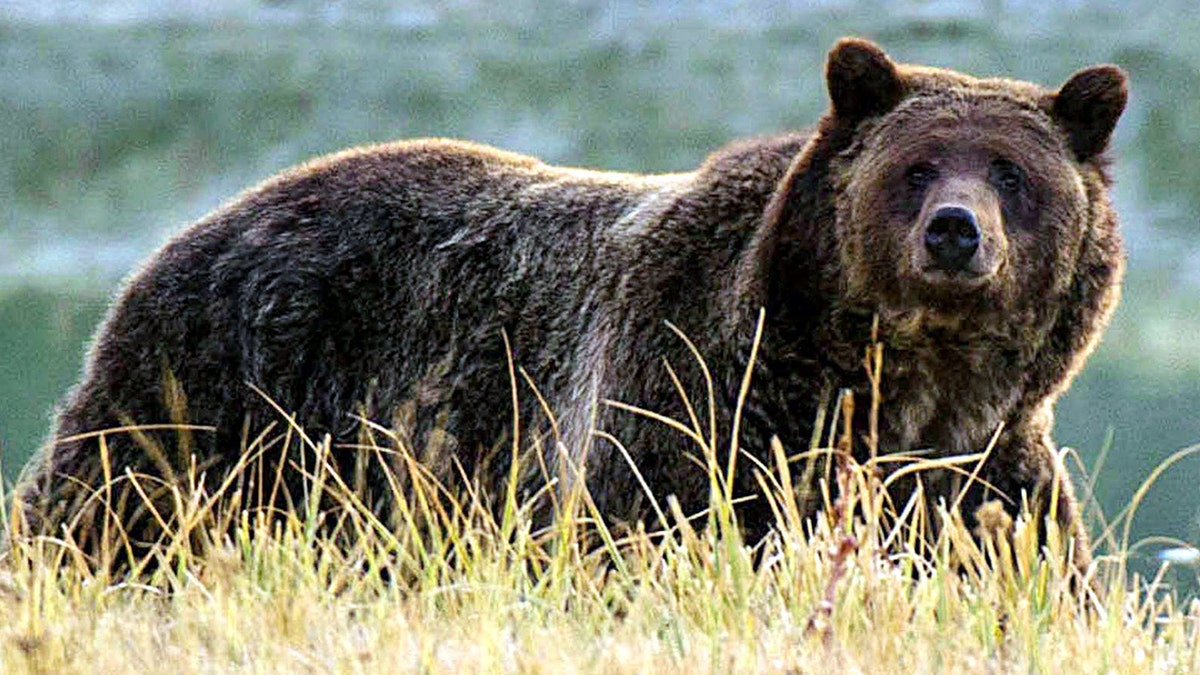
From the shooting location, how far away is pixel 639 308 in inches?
279

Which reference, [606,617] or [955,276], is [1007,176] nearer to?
[955,276]

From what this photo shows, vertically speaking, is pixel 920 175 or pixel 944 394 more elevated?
pixel 920 175

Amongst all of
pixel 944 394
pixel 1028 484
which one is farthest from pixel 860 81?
pixel 1028 484

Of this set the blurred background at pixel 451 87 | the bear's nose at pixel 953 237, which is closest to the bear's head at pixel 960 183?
the bear's nose at pixel 953 237

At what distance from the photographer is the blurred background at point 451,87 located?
37562mm

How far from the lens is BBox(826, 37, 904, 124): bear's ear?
274 inches

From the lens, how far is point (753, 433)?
6.83 meters

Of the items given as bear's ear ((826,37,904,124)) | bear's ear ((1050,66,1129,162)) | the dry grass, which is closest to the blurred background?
bear's ear ((1050,66,1129,162))

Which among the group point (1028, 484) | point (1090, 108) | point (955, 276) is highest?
point (1090, 108)

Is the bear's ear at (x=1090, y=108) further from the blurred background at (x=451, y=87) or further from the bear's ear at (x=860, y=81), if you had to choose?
the blurred background at (x=451, y=87)

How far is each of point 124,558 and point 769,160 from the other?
233cm

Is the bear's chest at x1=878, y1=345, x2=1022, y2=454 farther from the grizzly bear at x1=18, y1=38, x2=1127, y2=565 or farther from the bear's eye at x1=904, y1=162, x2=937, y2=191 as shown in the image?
the bear's eye at x1=904, y1=162, x2=937, y2=191

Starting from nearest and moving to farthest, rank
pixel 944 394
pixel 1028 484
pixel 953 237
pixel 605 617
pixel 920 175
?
pixel 605 617 → pixel 953 237 → pixel 920 175 → pixel 944 394 → pixel 1028 484

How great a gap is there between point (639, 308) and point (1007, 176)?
1.09 m
